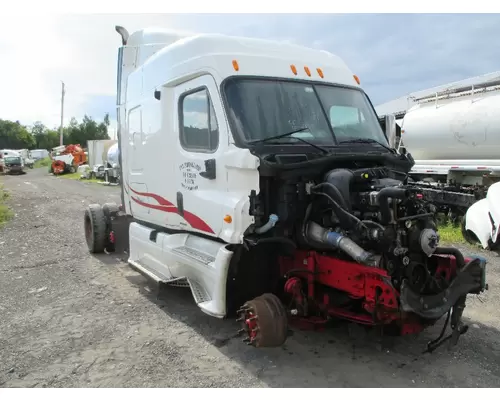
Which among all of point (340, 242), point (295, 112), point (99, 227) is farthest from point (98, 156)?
point (340, 242)

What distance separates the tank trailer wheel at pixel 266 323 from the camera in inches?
157

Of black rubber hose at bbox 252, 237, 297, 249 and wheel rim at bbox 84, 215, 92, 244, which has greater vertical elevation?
black rubber hose at bbox 252, 237, 297, 249

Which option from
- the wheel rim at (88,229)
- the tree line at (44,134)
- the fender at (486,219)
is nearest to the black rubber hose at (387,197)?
the fender at (486,219)

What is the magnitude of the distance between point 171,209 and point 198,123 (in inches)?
47.3

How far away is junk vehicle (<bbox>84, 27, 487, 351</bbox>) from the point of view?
13.3 ft

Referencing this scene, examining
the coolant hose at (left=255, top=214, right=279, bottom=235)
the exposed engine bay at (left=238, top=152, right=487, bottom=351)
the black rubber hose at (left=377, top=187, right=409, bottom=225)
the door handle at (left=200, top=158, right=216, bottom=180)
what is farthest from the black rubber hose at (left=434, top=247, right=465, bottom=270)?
the door handle at (left=200, top=158, right=216, bottom=180)

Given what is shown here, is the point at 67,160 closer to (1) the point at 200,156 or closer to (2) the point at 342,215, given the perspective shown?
(1) the point at 200,156

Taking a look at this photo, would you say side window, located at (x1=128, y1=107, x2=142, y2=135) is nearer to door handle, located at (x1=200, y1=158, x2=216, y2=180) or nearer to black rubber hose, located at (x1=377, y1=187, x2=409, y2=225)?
door handle, located at (x1=200, y1=158, x2=216, y2=180)

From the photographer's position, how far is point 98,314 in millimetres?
5684

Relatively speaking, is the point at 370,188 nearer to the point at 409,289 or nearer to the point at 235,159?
the point at 409,289

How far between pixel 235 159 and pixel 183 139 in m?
1.22

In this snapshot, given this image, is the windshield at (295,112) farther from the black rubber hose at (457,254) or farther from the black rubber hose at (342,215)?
the black rubber hose at (457,254)

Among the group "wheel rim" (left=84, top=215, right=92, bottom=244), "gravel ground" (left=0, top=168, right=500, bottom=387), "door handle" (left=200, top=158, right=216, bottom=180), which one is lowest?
"gravel ground" (left=0, top=168, right=500, bottom=387)
